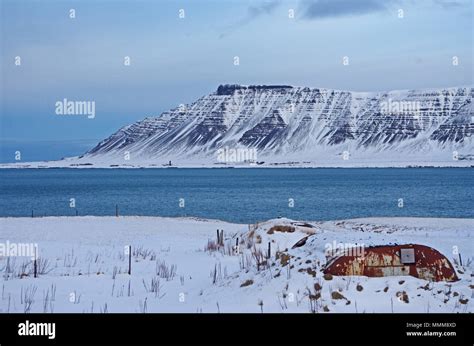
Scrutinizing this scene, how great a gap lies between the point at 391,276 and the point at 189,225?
22.7m

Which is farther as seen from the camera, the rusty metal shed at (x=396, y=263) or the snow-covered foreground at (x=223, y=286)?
the rusty metal shed at (x=396, y=263)

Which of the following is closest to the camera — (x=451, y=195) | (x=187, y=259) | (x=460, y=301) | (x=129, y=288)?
(x=460, y=301)

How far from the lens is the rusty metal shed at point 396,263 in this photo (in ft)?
30.8

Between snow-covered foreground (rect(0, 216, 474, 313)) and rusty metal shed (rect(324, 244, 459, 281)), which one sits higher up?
rusty metal shed (rect(324, 244, 459, 281))

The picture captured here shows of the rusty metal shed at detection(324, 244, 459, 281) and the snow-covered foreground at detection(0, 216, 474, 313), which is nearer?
the snow-covered foreground at detection(0, 216, 474, 313)

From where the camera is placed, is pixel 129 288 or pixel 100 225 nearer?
pixel 129 288

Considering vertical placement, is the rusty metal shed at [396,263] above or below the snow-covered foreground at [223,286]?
above

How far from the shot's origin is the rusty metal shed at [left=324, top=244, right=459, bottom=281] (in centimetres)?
939

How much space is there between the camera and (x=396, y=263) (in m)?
9.51

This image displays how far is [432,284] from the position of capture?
9156 millimetres
